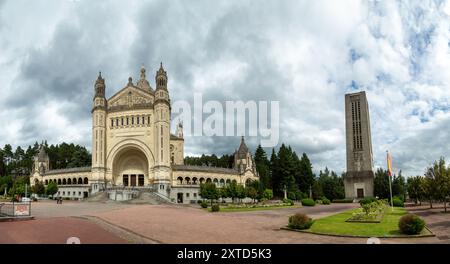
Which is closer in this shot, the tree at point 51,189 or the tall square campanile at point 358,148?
the tree at point 51,189

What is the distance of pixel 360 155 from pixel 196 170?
Result: 40.7 meters

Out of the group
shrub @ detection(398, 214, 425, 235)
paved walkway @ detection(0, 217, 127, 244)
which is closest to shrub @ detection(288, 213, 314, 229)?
shrub @ detection(398, 214, 425, 235)

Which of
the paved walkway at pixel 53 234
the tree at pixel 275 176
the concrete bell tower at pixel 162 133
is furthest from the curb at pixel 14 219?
the tree at pixel 275 176

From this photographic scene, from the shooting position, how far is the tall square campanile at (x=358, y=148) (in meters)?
80.0

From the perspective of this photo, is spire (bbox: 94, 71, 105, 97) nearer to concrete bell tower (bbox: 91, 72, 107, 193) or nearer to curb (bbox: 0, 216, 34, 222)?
concrete bell tower (bbox: 91, 72, 107, 193)

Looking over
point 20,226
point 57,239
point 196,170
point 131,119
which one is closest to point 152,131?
point 131,119

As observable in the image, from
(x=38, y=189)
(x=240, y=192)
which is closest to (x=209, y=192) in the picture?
(x=240, y=192)

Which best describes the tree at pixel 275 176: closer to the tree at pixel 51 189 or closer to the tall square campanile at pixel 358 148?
the tall square campanile at pixel 358 148

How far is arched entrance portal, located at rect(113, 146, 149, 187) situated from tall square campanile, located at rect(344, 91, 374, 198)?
47.3m

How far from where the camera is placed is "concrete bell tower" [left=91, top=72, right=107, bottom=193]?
65938 millimetres

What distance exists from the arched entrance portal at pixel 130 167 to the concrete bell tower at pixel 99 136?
10.7ft

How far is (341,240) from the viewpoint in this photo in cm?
1589
